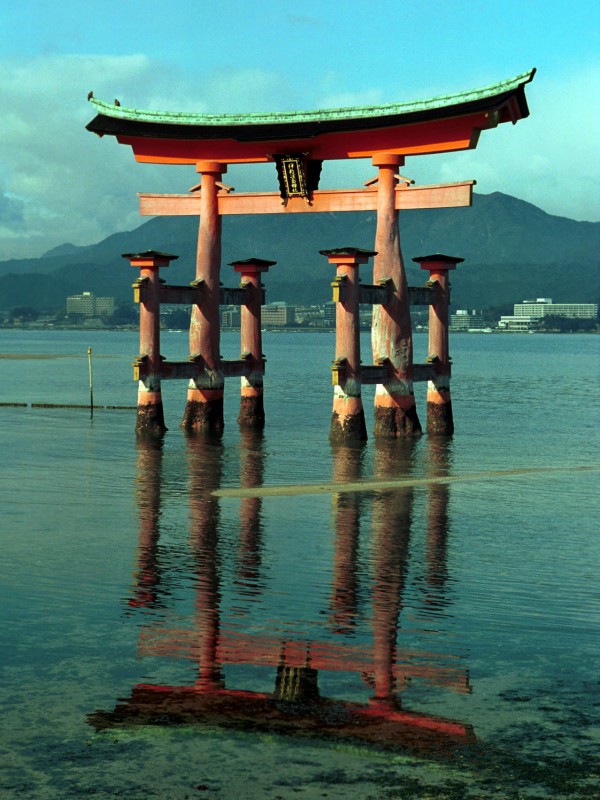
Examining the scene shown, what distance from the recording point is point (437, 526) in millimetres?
17672

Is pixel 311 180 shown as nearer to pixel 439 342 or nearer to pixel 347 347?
pixel 347 347

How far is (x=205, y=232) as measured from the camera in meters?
31.3

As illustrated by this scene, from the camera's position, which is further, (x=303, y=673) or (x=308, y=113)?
(x=308, y=113)

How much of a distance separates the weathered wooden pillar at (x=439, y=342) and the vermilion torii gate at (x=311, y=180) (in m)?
0.15

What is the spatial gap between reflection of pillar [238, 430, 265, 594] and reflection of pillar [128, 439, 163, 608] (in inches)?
40.5

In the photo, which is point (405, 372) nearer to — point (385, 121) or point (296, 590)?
point (385, 121)

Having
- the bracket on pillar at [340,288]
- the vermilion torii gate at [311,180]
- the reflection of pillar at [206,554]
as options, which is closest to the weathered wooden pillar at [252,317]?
the vermilion torii gate at [311,180]

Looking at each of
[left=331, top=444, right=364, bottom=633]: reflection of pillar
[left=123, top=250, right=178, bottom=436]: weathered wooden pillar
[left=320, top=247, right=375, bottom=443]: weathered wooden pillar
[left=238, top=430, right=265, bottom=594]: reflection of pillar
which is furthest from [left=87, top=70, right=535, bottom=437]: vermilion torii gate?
[left=331, top=444, right=364, bottom=633]: reflection of pillar

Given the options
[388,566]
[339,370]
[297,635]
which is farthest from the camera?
[339,370]

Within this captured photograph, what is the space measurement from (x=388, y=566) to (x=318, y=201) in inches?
681

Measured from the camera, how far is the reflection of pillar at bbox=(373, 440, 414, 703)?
→ 9938mm

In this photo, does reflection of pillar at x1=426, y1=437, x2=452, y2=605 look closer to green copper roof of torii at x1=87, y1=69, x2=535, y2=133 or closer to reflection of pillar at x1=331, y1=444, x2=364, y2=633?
reflection of pillar at x1=331, y1=444, x2=364, y2=633

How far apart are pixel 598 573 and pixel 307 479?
32.9 feet

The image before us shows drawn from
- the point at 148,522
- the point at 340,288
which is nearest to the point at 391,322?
the point at 340,288
